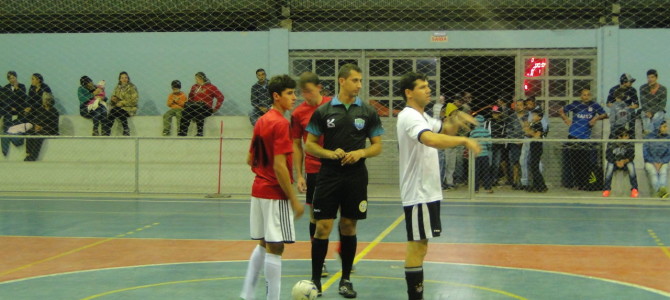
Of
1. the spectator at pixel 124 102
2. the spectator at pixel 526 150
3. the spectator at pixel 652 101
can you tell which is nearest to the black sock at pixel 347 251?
the spectator at pixel 526 150

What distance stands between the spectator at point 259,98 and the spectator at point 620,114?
24.0ft

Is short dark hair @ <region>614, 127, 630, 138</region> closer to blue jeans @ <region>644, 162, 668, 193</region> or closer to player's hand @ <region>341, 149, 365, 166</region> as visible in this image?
blue jeans @ <region>644, 162, 668, 193</region>

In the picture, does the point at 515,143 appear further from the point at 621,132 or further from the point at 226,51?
the point at 226,51

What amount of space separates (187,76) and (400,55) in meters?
5.33

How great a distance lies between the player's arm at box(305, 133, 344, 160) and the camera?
24.9ft

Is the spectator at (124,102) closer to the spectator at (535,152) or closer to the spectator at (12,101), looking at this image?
the spectator at (12,101)

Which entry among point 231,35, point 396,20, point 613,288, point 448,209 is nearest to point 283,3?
point 231,35

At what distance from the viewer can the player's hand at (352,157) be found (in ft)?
24.8

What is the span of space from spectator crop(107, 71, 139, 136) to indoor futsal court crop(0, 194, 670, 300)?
3.77m

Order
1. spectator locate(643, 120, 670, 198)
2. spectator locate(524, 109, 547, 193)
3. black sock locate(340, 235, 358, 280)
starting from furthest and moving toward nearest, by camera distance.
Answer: spectator locate(524, 109, 547, 193)
spectator locate(643, 120, 670, 198)
black sock locate(340, 235, 358, 280)

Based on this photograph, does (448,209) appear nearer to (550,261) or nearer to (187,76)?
(550,261)

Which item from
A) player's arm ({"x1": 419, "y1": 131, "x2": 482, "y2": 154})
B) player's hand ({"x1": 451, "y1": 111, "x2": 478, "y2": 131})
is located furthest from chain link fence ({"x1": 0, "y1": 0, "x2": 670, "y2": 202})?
player's arm ({"x1": 419, "y1": 131, "x2": 482, "y2": 154})

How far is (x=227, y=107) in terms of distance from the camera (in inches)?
806

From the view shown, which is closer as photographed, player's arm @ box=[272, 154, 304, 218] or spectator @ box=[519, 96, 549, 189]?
player's arm @ box=[272, 154, 304, 218]
